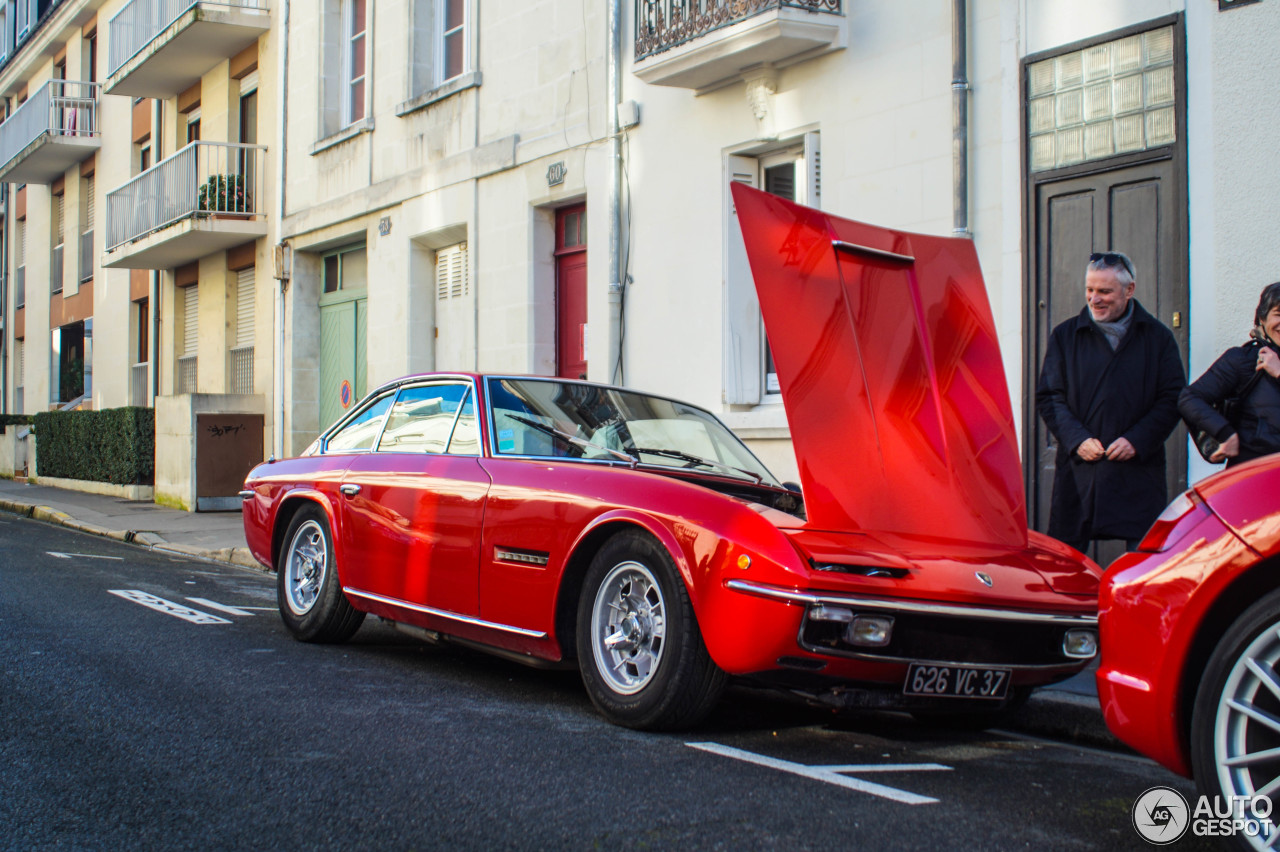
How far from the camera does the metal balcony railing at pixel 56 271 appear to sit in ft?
99.0

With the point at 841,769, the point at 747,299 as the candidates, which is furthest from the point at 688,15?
the point at 841,769

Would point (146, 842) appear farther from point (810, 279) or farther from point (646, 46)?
point (646, 46)

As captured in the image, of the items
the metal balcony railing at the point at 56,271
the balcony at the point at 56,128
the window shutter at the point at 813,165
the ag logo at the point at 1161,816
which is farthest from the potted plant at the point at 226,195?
the ag logo at the point at 1161,816

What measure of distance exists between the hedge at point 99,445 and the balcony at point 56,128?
6482 millimetres

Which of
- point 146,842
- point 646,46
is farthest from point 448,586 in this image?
point 646,46

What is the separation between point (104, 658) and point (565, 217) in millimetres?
8927

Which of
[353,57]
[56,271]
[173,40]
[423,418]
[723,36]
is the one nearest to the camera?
[423,418]

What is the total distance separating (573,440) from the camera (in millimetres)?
5805

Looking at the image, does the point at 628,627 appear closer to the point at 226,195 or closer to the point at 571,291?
the point at 571,291

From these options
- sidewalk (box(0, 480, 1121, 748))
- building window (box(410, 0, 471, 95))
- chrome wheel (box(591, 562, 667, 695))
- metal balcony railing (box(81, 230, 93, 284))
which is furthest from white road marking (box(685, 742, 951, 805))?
metal balcony railing (box(81, 230, 93, 284))

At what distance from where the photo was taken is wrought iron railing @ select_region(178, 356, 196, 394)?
2280cm

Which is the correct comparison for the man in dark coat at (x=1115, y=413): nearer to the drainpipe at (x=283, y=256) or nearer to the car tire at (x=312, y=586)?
the car tire at (x=312, y=586)

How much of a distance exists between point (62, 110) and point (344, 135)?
13.7 metres

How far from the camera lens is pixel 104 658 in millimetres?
6137
